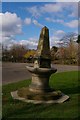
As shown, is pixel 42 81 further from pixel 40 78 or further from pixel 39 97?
pixel 39 97

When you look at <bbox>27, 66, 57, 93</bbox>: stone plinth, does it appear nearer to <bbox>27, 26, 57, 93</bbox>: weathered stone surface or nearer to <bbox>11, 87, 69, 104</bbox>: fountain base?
<bbox>27, 26, 57, 93</bbox>: weathered stone surface

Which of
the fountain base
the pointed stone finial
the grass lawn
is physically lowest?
the grass lawn

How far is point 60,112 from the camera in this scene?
736 centimetres

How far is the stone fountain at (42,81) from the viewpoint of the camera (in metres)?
8.83

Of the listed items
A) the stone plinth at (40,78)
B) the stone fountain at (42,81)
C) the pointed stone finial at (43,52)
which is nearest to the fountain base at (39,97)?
the stone fountain at (42,81)

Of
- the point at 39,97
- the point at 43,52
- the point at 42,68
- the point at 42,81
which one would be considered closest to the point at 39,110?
the point at 39,97

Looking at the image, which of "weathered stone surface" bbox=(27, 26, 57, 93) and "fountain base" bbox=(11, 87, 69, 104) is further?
"weathered stone surface" bbox=(27, 26, 57, 93)

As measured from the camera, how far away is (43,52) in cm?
957

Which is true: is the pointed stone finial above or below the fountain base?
above

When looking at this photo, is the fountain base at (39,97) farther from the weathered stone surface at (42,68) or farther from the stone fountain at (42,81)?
the weathered stone surface at (42,68)

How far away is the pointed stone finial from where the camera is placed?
949 cm

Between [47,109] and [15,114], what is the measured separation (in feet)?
4.11

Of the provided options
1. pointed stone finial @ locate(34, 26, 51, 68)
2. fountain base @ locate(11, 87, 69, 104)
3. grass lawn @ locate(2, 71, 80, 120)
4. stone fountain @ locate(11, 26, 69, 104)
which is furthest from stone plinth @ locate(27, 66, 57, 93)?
grass lawn @ locate(2, 71, 80, 120)

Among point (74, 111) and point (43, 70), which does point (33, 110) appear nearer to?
point (74, 111)
